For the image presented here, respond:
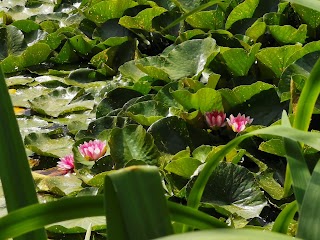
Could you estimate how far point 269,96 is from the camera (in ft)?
5.88

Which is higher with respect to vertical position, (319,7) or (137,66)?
(319,7)

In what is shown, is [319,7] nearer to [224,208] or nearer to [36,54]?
[224,208]

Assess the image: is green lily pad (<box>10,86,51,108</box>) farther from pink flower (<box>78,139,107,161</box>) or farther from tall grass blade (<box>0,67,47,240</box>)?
tall grass blade (<box>0,67,47,240</box>)

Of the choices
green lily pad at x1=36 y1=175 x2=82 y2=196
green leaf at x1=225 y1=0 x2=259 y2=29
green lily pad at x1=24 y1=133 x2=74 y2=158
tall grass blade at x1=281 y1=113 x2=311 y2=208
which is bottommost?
green lily pad at x1=24 y1=133 x2=74 y2=158

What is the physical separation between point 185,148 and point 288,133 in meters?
0.95

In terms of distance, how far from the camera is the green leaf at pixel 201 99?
1758 mm

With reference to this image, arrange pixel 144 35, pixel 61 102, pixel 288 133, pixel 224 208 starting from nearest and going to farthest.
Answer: pixel 288 133 < pixel 224 208 < pixel 61 102 < pixel 144 35

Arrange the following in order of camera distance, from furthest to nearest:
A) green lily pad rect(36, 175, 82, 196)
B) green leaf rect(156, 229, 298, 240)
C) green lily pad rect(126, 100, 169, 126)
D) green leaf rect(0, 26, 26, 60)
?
green leaf rect(0, 26, 26, 60) < green lily pad rect(126, 100, 169, 126) < green lily pad rect(36, 175, 82, 196) < green leaf rect(156, 229, 298, 240)

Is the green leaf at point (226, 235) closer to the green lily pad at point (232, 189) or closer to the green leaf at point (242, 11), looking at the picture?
the green lily pad at point (232, 189)

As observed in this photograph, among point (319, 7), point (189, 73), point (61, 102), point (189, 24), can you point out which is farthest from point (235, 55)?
point (319, 7)

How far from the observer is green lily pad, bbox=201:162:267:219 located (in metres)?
1.46

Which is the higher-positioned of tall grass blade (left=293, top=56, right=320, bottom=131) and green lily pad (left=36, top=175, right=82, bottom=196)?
tall grass blade (left=293, top=56, right=320, bottom=131)

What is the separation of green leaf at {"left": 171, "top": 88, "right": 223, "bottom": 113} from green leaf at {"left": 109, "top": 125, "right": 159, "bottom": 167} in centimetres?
17

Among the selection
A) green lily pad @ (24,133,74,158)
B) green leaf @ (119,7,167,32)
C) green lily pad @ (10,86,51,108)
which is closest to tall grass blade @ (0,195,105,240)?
green lily pad @ (24,133,74,158)
